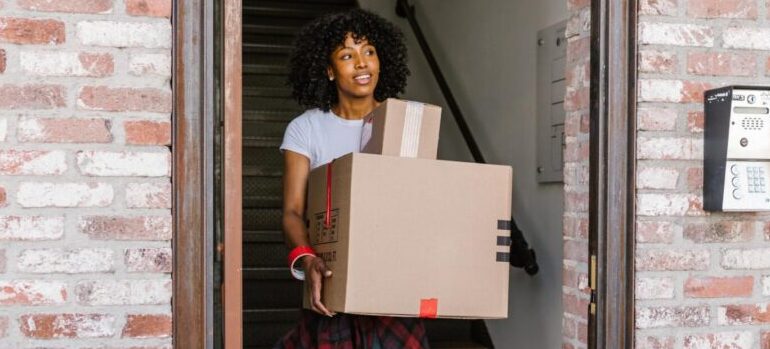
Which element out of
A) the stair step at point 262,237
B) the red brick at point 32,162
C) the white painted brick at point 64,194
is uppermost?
the red brick at point 32,162

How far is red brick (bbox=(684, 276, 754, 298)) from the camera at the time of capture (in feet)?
7.65

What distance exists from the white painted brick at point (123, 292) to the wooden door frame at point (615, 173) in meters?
1.01

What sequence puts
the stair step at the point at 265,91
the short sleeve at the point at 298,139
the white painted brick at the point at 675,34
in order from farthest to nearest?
the stair step at the point at 265,91 → the short sleeve at the point at 298,139 → the white painted brick at the point at 675,34

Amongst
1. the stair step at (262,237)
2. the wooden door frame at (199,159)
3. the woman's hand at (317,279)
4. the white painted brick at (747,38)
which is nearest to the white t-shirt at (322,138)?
the woman's hand at (317,279)

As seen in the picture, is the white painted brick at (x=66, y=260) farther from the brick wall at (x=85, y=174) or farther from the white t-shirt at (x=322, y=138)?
the white t-shirt at (x=322, y=138)

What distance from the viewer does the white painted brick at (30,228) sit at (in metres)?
1.91

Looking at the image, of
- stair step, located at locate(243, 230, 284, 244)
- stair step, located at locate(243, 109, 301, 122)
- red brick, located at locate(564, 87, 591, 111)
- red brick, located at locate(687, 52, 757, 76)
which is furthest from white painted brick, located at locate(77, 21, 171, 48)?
stair step, located at locate(243, 109, 301, 122)

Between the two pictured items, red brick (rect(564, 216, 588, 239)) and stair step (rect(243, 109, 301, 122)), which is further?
stair step (rect(243, 109, 301, 122))

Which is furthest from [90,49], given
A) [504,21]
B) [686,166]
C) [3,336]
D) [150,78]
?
[504,21]

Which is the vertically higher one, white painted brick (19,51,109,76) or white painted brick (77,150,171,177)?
white painted brick (19,51,109,76)

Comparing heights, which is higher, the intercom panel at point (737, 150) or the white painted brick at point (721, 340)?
the intercom panel at point (737, 150)

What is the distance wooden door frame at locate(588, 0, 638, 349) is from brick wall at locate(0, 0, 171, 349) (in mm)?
1003

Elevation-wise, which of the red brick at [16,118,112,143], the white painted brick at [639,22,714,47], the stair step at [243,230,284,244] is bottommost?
the stair step at [243,230,284,244]

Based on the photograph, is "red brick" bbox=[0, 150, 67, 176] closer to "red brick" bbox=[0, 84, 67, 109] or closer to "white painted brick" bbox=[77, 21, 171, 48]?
"red brick" bbox=[0, 84, 67, 109]
